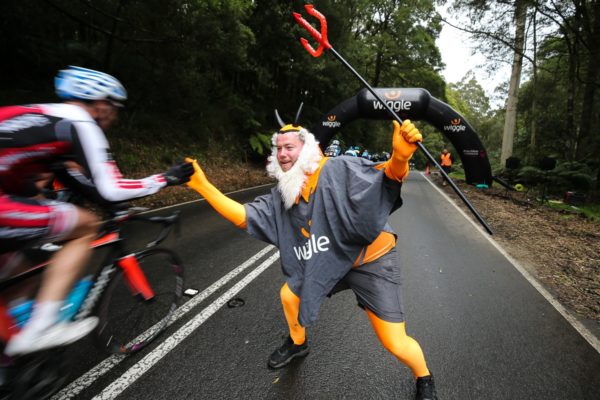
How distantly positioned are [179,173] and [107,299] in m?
1.23

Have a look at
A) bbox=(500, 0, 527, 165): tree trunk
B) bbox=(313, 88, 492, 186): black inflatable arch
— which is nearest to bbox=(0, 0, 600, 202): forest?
bbox=(500, 0, 527, 165): tree trunk

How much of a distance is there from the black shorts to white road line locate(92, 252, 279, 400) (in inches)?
64.2

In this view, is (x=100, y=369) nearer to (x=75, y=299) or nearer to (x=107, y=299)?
(x=107, y=299)

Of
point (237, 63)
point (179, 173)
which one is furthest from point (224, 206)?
point (237, 63)

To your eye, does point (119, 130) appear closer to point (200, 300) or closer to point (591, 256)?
point (200, 300)

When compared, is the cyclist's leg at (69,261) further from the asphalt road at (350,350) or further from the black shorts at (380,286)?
the black shorts at (380,286)

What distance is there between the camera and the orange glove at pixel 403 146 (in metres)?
1.70

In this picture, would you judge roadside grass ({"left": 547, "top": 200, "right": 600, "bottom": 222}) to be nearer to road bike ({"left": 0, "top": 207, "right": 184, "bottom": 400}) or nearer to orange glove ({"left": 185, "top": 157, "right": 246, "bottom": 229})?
orange glove ({"left": 185, "top": 157, "right": 246, "bottom": 229})

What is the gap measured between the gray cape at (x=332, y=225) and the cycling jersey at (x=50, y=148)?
3.84ft

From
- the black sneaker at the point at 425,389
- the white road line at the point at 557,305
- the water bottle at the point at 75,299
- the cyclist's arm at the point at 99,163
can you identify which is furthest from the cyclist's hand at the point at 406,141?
the white road line at the point at 557,305

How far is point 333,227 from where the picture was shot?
6.49 ft

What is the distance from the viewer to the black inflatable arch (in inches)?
399

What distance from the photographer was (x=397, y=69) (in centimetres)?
2647

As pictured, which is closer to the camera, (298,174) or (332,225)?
(332,225)
